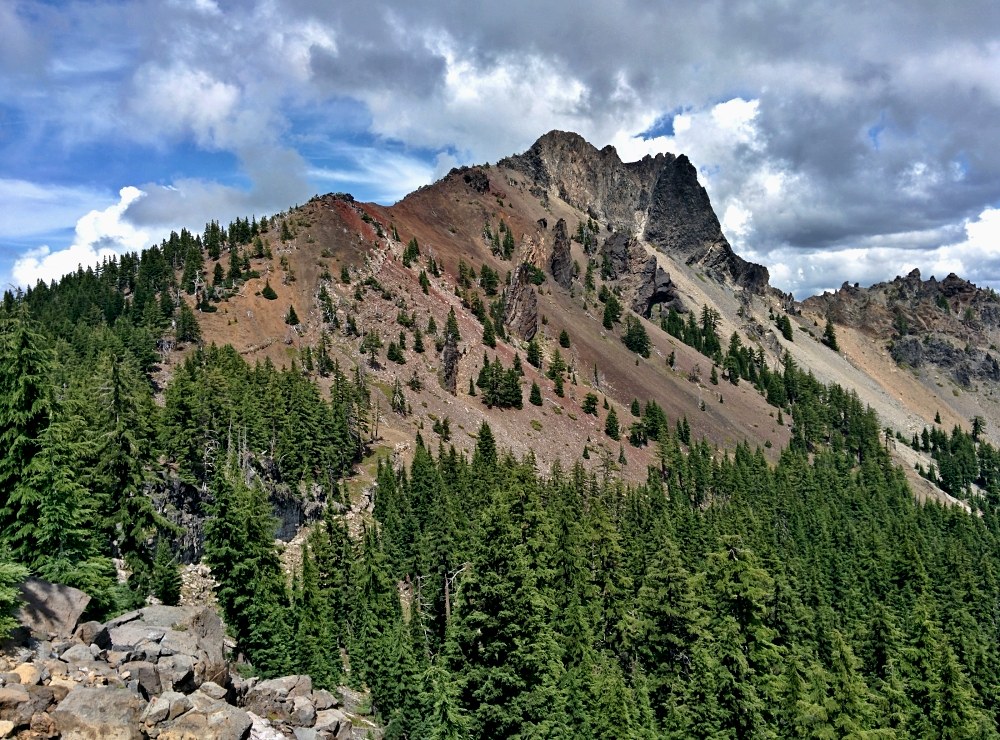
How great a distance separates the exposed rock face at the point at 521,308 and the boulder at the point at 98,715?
146993mm

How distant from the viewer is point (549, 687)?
77.7 feet

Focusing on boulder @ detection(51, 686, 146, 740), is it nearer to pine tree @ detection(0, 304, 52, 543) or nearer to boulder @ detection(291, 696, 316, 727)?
boulder @ detection(291, 696, 316, 727)

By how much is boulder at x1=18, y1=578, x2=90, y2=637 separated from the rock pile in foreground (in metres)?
0.42

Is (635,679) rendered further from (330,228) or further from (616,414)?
(330,228)

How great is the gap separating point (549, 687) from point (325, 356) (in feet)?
322

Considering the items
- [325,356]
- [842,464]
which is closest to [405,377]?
[325,356]

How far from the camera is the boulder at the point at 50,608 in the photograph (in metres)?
18.2

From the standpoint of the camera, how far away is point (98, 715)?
48.1 feet

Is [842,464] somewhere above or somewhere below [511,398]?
below

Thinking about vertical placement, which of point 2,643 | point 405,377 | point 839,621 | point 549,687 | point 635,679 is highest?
point 405,377

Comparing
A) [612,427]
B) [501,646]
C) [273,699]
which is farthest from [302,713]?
[612,427]

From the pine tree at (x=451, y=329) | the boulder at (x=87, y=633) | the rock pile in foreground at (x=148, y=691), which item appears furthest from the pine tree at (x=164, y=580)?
the pine tree at (x=451, y=329)

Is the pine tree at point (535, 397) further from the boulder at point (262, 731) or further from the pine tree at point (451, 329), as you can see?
the boulder at point (262, 731)

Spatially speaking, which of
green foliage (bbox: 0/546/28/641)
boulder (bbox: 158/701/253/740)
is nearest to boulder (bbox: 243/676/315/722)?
boulder (bbox: 158/701/253/740)
